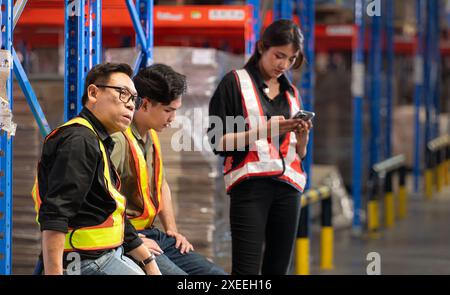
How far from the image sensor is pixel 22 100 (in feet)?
20.2

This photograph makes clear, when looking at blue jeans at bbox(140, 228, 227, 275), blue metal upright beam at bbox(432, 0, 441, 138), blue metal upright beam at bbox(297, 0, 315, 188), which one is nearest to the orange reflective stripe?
blue jeans at bbox(140, 228, 227, 275)

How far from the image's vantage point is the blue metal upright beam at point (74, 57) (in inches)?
164

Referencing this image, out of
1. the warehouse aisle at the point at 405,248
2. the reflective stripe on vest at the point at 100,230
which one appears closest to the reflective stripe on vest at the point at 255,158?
the reflective stripe on vest at the point at 100,230

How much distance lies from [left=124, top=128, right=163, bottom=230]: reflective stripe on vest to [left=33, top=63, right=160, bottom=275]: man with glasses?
316 millimetres

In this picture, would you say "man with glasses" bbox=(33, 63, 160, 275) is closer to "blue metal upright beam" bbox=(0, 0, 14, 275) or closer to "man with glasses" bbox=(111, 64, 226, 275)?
"man with glasses" bbox=(111, 64, 226, 275)

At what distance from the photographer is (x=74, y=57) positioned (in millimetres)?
4223

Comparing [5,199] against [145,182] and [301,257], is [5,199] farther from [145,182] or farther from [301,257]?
[301,257]

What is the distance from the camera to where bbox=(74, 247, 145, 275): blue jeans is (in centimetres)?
337

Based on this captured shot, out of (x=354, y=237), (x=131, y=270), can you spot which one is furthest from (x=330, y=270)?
(x=131, y=270)

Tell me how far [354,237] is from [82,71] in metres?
7.00

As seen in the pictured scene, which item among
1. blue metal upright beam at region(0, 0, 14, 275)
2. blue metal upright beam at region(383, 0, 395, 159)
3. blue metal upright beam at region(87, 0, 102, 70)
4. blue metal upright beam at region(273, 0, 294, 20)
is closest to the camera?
blue metal upright beam at region(0, 0, 14, 275)

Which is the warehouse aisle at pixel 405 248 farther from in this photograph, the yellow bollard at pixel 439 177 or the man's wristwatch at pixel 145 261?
the man's wristwatch at pixel 145 261

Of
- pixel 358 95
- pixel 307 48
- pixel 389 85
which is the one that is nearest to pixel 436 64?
pixel 389 85

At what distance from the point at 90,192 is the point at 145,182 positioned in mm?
615
